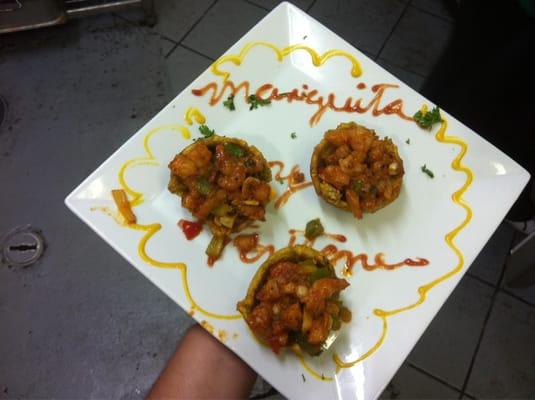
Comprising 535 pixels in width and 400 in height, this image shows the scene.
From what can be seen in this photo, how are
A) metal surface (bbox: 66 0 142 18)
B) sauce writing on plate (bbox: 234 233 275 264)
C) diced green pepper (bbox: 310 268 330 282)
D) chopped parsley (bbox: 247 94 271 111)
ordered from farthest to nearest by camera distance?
metal surface (bbox: 66 0 142 18)
chopped parsley (bbox: 247 94 271 111)
sauce writing on plate (bbox: 234 233 275 264)
diced green pepper (bbox: 310 268 330 282)

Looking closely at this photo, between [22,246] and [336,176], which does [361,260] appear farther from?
[22,246]

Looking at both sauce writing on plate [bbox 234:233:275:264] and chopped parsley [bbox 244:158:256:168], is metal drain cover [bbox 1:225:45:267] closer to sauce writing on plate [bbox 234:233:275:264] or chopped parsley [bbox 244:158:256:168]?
sauce writing on plate [bbox 234:233:275:264]

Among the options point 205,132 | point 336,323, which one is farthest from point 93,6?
point 336,323

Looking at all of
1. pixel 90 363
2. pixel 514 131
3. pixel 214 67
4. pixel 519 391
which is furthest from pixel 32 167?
pixel 519 391

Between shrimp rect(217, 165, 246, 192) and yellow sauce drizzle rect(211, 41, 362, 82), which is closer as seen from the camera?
shrimp rect(217, 165, 246, 192)

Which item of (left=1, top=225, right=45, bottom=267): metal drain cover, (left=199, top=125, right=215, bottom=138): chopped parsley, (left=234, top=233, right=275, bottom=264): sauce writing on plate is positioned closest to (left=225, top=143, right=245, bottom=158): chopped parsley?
(left=199, top=125, right=215, bottom=138): chopped parsley

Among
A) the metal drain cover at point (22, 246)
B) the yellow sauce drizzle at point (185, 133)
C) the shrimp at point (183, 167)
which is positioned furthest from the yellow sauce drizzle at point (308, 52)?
the metal drain cover at point (22, 246)

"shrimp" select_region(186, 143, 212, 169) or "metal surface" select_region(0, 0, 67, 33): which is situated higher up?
"shrimp" select_region(186, 143, 212, 169)
